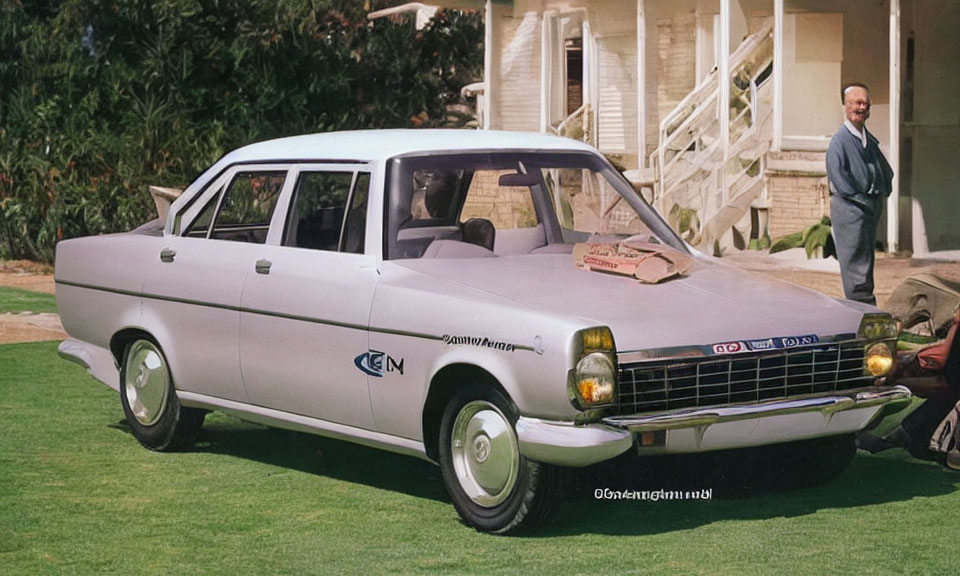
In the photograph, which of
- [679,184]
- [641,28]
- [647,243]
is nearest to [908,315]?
[647,243]

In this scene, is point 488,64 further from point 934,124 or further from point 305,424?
point 305,424

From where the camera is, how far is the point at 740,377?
7.34m

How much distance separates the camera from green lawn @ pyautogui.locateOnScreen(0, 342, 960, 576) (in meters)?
6.79

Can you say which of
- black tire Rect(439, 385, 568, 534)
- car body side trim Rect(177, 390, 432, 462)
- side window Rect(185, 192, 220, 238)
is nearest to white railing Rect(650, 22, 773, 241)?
side window Rect(185, 192, 220, 238)

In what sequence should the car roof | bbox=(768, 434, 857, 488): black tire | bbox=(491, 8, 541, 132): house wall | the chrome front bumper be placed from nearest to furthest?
the chrome front bumper
bbox=(768, 434, 857, 488): black tire
the car roof
bbox=(491, 8, 541, 132): house wall

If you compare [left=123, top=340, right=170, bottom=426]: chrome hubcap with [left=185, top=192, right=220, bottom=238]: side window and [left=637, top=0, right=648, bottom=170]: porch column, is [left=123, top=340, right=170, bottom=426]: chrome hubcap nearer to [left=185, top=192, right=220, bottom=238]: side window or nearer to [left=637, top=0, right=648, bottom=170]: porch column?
[left=185, top=192, right=220, bottom=238]: side window

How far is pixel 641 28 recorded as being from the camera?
960 inches

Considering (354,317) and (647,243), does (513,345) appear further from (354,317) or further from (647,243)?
(647,243)

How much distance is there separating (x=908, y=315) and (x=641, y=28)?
11135mm

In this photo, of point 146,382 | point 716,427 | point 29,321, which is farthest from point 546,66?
point 716,427

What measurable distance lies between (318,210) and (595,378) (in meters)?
2.17

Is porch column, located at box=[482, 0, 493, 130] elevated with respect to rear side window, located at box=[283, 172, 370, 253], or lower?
elevated

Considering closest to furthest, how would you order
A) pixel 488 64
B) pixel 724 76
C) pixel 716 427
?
pixel 716 427 < pixel 724 76 < pixel 488 64

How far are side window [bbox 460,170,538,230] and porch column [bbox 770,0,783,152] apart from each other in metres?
13.3
